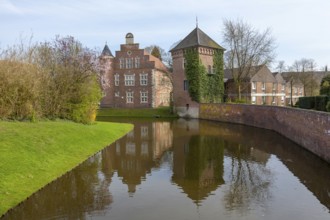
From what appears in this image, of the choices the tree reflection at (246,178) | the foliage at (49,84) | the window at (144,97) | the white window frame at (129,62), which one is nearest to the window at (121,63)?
the white window frame at (129,62)

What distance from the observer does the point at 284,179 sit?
13305 mm

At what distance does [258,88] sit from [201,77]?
13.3 m

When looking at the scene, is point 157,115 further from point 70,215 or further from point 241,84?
point 70,215

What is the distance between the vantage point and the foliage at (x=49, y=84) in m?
18.8

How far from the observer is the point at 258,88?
52.8 meters

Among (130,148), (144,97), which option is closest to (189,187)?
(130,148)

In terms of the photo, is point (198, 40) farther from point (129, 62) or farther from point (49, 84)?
point (49, 84)

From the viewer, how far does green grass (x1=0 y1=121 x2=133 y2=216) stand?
35.2ft

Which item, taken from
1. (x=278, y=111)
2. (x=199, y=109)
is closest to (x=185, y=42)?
(x=199, y=109)

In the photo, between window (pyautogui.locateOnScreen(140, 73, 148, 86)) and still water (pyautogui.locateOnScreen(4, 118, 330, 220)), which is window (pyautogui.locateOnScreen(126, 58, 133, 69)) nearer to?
window (pyautogui.locateOnScreen(140, 73, 148, 86))

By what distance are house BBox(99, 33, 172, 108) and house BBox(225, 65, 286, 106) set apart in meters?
11.1

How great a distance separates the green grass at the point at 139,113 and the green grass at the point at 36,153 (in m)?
25.5

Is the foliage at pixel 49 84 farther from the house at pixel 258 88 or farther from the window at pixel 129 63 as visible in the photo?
the house at pixel 258 88

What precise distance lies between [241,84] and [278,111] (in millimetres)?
23650
